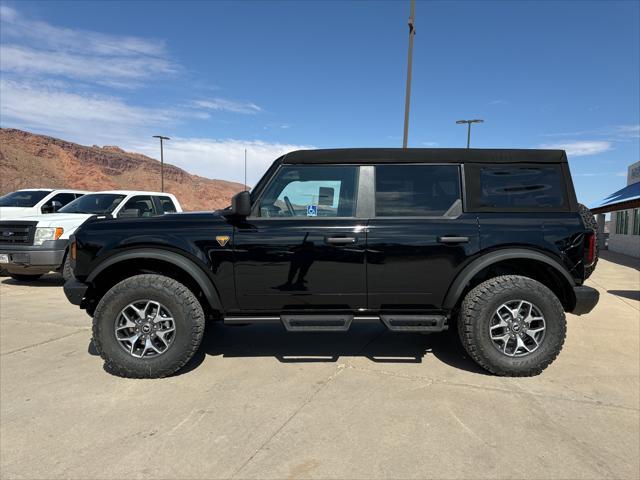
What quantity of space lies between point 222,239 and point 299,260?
70 centimetres

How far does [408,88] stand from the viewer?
1280cm

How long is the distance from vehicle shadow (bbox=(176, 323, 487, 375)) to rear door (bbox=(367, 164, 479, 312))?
73cm

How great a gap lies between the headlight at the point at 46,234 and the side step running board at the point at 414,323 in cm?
679

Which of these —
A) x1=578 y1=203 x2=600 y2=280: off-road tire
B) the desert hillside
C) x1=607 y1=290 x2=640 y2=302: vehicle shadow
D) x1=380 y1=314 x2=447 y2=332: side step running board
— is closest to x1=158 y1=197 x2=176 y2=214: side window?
x1=380 y1=314 x2=447 y2=332: side step running board

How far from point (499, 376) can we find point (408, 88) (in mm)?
11205

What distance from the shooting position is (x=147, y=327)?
11.3 ft

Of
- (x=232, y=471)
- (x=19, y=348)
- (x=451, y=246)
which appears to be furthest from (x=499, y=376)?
(x=19, y=348)

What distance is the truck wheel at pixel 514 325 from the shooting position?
340 cm

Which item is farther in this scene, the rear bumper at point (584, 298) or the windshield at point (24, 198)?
the windshield at point (24, 198)

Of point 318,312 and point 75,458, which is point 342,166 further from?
point 75,458

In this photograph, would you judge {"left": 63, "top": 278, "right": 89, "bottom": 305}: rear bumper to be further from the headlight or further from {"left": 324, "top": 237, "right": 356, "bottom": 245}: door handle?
the headlight

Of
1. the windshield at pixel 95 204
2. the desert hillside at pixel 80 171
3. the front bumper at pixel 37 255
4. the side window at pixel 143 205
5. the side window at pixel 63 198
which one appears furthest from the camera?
the desert hillside at pixel 80 171

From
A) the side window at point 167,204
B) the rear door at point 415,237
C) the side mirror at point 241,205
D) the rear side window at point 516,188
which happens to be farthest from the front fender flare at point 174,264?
the side window at point 167,204

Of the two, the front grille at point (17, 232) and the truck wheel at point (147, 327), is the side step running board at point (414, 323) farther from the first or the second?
the front grille at point (17, 232)
